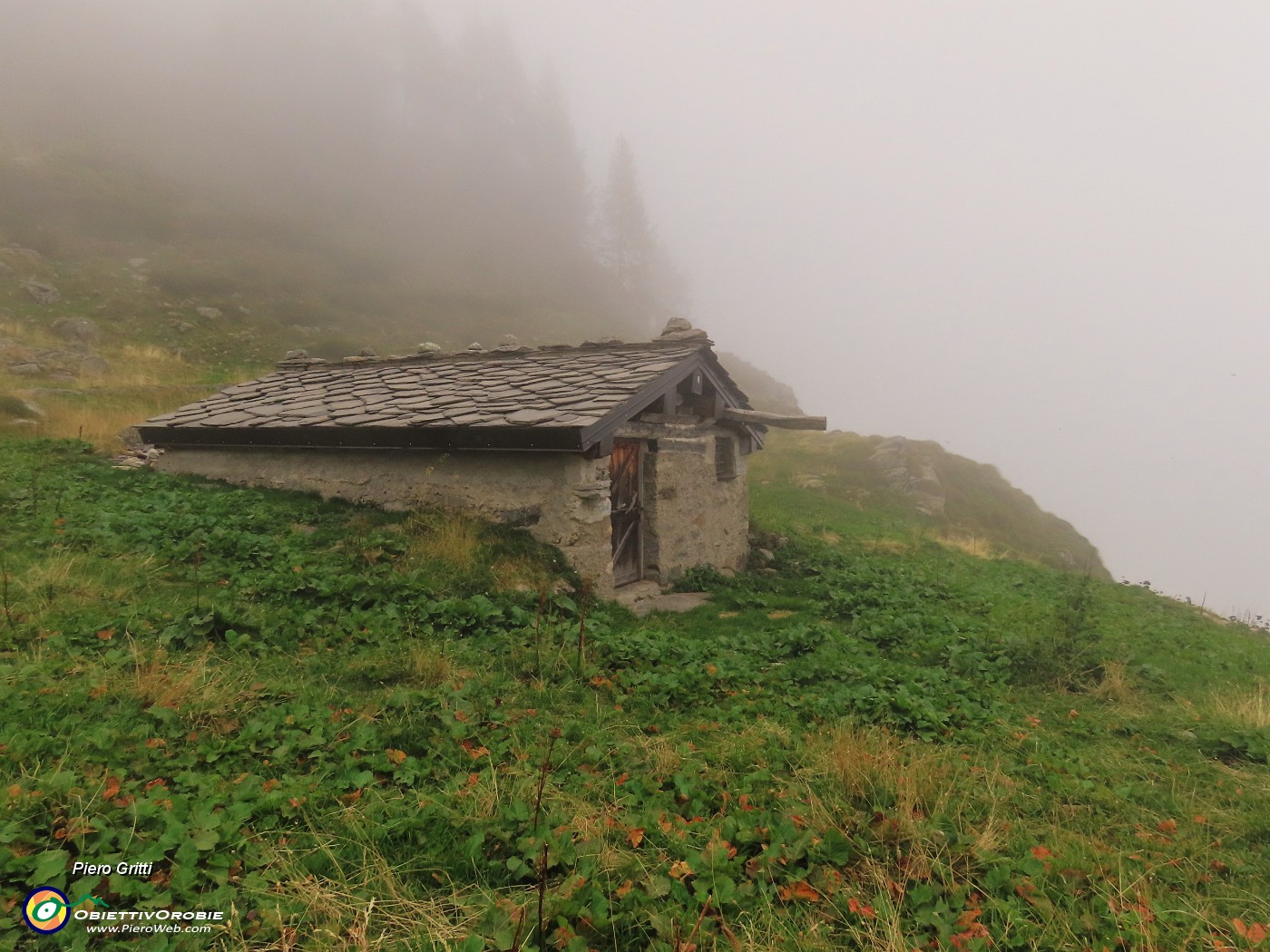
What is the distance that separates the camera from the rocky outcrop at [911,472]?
2521 centimetres

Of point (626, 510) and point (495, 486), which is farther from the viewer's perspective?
point (626, 510)

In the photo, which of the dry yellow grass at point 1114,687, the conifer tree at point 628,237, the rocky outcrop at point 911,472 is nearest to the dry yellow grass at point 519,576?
the dry yellow grass at point 1114,687

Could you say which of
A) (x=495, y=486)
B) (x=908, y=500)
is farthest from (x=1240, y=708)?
(x=908, y=500)

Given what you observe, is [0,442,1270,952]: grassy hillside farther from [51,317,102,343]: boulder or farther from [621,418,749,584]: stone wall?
[51,317,102,343]: boulder

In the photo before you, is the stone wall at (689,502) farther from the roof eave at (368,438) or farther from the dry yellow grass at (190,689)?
the dry yellow grass at (190,689)

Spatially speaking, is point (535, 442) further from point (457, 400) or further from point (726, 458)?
point (726, 458)

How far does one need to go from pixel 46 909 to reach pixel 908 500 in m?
26.1

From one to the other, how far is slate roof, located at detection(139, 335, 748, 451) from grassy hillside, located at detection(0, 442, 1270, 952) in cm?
144

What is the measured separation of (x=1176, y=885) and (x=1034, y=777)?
113cm

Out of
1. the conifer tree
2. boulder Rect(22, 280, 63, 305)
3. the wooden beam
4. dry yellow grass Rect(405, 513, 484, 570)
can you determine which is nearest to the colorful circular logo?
dry yellow grass Rect(405, 513, 484, 570)

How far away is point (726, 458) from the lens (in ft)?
38.1

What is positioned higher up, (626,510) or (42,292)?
(42,292)

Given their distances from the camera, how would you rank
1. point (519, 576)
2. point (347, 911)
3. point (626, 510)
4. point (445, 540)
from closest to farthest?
point (347, 911), point (519, 576), point (445, 540), point (626, 510)

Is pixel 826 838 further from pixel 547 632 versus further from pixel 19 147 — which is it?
pixel 19 147
